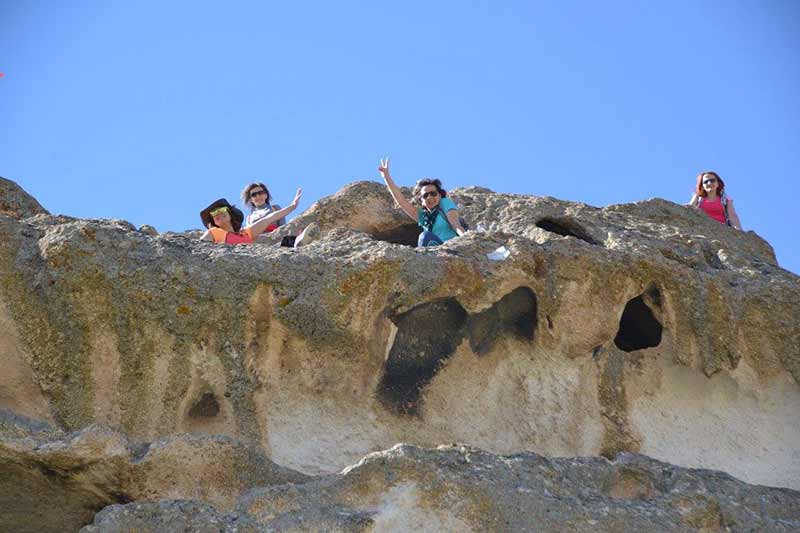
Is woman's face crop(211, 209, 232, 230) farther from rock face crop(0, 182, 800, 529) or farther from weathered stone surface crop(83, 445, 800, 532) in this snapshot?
weathered stone surface crop(83, 445, 800, 532)

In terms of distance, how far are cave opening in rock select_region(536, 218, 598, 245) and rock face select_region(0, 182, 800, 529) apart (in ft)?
1.06

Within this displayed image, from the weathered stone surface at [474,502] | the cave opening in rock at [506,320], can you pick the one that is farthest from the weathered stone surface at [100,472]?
the cave opening in rock at [506,320]

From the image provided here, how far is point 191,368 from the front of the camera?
25.7ft

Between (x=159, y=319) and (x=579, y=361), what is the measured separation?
2474 mm

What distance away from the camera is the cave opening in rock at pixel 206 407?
25.8 feet

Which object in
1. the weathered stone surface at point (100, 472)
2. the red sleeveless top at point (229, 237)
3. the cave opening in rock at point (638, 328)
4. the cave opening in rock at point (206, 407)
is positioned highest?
the red sleeveless top at point (229, 237)

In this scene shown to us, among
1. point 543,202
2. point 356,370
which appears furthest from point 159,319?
point 543,202

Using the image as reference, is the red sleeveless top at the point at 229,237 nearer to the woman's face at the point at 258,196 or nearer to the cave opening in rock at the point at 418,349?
the woman's face at the point at 258,196

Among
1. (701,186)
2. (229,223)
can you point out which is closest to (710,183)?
(701,186)

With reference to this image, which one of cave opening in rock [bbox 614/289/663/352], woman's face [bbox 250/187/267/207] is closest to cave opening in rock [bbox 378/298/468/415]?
cave opening in rock [bbox 614/289/663/352]

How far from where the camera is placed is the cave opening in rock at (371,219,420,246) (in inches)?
391

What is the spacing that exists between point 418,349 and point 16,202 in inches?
105

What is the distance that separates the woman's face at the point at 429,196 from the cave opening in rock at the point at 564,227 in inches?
31.1

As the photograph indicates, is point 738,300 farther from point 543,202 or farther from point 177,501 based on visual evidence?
point 177,501
